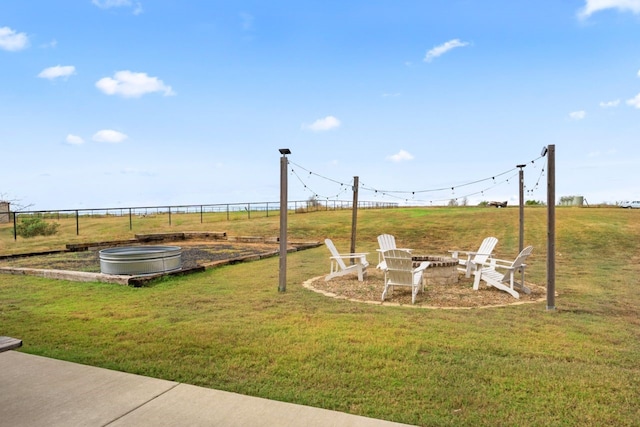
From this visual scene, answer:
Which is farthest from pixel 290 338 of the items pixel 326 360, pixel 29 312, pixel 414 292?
pixel 29 312

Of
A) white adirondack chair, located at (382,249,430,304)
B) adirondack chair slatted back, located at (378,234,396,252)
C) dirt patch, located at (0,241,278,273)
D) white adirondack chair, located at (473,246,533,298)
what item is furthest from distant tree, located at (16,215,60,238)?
white adirondack chair, located at (473,246,533,298)

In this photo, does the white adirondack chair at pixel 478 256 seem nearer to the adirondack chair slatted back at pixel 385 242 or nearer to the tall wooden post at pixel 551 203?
the adirondack chair slatted back at pixel 385 242

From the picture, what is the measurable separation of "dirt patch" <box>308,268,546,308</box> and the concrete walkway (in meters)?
3.76

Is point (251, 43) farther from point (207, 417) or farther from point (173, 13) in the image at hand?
point (207, 417)

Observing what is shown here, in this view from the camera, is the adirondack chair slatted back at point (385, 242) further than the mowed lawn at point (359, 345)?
Yes

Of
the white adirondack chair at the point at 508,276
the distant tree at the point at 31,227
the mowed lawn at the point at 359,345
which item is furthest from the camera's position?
the distant tree at the point at 31,227

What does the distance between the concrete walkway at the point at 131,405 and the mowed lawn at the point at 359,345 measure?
185mm

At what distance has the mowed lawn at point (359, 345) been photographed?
9.49ft

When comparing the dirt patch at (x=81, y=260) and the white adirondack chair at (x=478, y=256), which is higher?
the white adirondack chair at (x=478, y=256)

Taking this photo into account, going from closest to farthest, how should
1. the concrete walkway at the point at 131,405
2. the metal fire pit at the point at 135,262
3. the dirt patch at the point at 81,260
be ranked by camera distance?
the concrete walkway at the point at 131,405 → the metal fire pit at the point at 135,262 → the dirt patch at the point at 81,260

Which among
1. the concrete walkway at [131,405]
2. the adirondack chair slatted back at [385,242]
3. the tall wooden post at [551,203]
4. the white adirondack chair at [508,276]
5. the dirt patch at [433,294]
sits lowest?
the dirt patch at [433,294]

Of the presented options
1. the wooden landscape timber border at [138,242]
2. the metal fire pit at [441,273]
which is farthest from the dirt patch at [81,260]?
the metal fire pit at [441,273]

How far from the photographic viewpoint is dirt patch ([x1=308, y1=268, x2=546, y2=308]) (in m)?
6.31

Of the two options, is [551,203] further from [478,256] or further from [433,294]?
[478,256]
